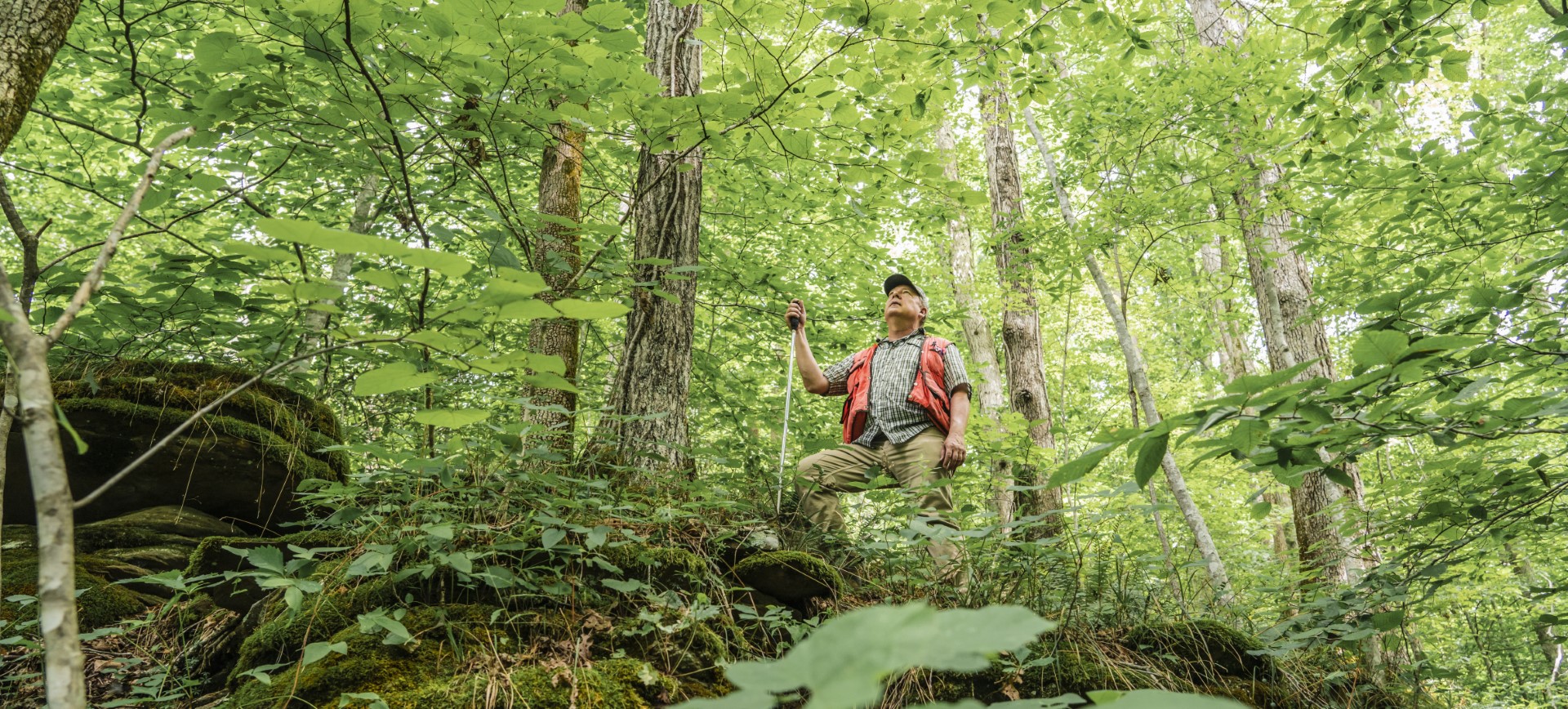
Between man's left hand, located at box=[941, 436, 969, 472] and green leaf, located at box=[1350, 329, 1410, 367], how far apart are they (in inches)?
112

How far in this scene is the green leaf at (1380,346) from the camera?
134 cm

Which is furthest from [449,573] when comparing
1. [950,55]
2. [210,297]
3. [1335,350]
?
[1335,350]

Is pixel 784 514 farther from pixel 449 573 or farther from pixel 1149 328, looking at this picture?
pixel 1149 328

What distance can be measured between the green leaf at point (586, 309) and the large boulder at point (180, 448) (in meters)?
3.41

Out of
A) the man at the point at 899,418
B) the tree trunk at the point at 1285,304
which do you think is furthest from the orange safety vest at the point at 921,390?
the tree trunk at the point at 1285,304

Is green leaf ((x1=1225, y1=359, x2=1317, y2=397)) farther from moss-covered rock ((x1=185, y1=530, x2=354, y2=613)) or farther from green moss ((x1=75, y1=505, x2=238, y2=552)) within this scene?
green moss ((x1=75, y1=505, x2=238, y2=552))

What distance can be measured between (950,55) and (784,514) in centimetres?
238

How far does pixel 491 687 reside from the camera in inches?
81.5

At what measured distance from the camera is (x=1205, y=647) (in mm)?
2996

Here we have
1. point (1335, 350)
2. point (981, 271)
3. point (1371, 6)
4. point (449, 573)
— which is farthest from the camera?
point (1335, 350)

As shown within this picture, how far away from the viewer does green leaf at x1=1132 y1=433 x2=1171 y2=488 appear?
1390 mm

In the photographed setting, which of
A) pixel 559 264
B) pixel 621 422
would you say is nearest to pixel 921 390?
pixel 621 422

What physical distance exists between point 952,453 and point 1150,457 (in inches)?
113

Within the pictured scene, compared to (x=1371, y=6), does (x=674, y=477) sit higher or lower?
lower
